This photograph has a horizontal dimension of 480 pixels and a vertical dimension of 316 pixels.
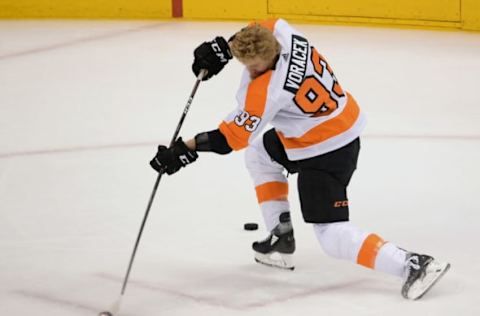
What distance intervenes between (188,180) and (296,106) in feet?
5.38

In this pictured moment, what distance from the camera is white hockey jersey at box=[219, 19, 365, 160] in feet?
12.2

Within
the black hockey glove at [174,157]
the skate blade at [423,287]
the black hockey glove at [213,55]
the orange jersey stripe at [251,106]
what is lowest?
the skate blade at [423,287]

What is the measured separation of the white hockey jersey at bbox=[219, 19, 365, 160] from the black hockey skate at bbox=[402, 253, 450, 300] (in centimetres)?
49

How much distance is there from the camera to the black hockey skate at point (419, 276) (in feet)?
12.4

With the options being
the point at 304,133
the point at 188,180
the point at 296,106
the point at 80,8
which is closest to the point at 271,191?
the point at 304,133

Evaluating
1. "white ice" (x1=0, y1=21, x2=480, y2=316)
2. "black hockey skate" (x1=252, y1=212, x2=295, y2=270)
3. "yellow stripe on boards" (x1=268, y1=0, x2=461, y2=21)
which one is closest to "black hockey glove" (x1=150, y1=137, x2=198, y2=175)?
"white ice" (x1=0, y1=21, x2=480, y2=316)

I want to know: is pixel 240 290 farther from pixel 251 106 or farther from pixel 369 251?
pixel 251 106

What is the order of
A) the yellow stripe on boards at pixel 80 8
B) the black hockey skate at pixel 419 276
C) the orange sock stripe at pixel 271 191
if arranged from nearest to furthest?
1. the black hockey skate at pixel 419 276
2. the orange sock stripe at pixel 271 191
3. the yellow stripe on boards at pixel 80 8

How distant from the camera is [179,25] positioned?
29.0 ft

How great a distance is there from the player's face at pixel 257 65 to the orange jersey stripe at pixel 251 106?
20mm

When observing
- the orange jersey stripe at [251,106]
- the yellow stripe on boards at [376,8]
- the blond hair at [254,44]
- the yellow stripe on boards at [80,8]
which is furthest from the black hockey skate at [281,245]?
the yellow stripe on boards at [80,8]

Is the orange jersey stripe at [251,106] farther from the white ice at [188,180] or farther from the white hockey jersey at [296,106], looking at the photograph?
the white ice at [188,180]

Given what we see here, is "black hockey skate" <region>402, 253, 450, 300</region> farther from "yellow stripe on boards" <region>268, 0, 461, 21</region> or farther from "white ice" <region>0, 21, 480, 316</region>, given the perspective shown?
"yellow stripe on boards" <region>268, 0, 461, 21</region>

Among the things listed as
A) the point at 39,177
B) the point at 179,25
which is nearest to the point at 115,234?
the point at 39,177
